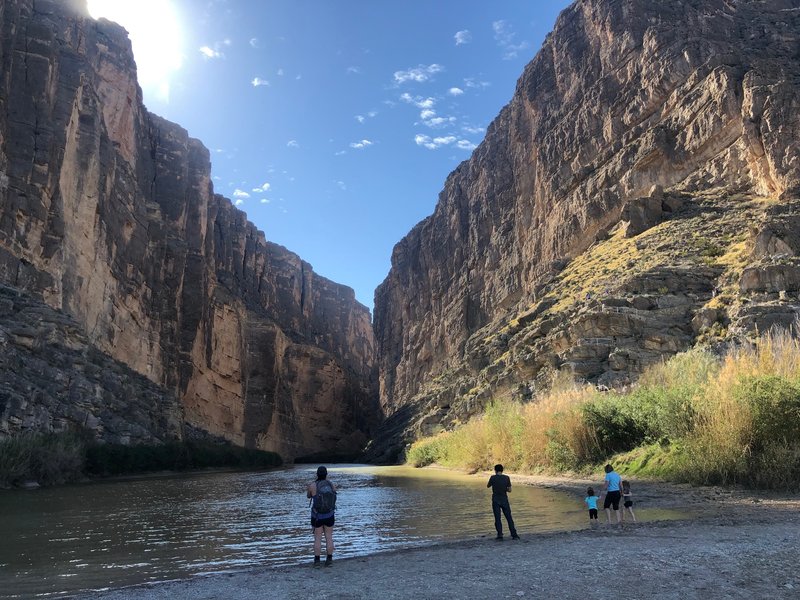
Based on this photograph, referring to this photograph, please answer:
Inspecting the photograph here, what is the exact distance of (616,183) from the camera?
188 feet

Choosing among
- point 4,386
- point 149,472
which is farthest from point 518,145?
point 4,386

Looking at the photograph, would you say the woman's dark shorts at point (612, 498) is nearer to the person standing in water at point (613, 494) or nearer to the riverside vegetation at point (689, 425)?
the person standing in water at point (613, 494)

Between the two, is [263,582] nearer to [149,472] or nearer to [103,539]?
[103,539]

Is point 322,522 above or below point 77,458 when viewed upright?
below

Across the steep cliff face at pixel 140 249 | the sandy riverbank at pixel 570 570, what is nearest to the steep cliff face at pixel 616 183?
the sandy riverbank at pixel 570 570

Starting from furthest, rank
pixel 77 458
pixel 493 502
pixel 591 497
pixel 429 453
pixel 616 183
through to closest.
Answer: pixel 616 183
pixel 429 453
pixel 77 458
pixel 591 497
pixel 493 502

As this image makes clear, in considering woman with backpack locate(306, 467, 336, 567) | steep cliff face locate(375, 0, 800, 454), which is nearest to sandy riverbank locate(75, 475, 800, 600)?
woman with backpack locate(306, 467, 336, 567)

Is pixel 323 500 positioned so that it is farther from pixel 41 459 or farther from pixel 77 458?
pixel 77 458

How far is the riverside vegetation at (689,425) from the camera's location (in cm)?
1380

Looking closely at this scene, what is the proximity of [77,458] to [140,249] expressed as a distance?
4005 centimetres

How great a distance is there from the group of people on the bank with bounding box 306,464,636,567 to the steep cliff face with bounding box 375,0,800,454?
23.0m

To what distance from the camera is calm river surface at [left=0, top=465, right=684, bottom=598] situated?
8938 mm

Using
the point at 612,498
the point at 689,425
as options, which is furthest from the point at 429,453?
the point at 612,498

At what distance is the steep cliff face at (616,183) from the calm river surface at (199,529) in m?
20.0
